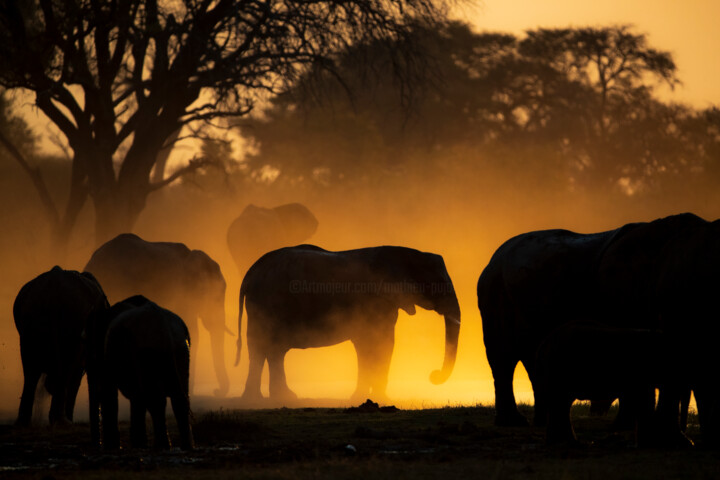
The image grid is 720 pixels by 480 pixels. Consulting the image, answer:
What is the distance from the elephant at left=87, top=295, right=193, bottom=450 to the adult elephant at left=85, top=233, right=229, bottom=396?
377 inches

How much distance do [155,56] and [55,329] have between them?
1271cm

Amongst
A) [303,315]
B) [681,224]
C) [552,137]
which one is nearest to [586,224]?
[552,137]

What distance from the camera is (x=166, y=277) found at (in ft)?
65.5

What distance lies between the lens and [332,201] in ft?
155

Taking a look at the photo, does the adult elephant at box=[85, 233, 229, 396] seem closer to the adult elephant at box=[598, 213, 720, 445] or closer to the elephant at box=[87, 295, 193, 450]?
the elephant at box=[87, 295, 193, 450]

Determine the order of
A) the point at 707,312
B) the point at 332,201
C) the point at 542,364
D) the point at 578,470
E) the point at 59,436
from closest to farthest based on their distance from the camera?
the point at 578,470 → the point at 707,312 → the point at 542,364 → the point at 59,436 → the point at 332,201

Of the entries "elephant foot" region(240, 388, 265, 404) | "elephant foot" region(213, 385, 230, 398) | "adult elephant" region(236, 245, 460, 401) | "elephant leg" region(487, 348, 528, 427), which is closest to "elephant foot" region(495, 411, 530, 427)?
"elephant leg" region(487, 348, 528, 427)

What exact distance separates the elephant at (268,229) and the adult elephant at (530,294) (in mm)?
15742

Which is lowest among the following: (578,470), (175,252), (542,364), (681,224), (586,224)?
(578,470)

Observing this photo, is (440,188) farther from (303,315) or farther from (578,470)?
(578,470)

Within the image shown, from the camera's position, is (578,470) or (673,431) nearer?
(578,470)

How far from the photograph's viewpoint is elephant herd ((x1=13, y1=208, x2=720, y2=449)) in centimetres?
952

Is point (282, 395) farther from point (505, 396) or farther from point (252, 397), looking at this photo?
point (505, 396)

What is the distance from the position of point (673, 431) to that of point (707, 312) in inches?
38.7
